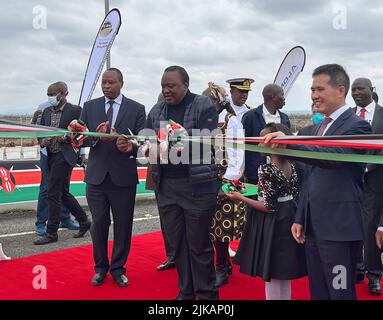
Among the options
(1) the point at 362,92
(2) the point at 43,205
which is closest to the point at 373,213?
(1) the point at 362,92

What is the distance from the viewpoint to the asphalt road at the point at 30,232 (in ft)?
17.9

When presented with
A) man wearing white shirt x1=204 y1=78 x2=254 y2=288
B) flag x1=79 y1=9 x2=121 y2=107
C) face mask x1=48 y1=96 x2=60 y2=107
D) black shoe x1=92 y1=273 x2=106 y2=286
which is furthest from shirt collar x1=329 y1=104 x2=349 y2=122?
flag x1=79 y1=9 x2=121 y2=107

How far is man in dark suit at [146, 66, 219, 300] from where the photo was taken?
3238 millimetres

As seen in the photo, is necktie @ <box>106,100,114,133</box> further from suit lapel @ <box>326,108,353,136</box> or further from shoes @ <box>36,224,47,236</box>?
shoes @ <box>36,224,47,236</box>

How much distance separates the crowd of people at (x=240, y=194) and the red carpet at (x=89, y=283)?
0.47ft

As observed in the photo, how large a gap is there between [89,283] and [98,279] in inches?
3.9

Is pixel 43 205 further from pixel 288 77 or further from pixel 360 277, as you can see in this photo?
pixel 288 77

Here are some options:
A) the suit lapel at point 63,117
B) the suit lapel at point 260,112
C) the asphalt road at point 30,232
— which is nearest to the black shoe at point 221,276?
the suit lapel at point 260,112

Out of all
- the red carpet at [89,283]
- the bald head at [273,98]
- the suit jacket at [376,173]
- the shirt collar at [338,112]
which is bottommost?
the red carpet at [89,283]

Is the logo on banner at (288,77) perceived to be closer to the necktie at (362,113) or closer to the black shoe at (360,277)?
the necktie at (362,113)

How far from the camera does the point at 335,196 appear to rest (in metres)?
2.47
